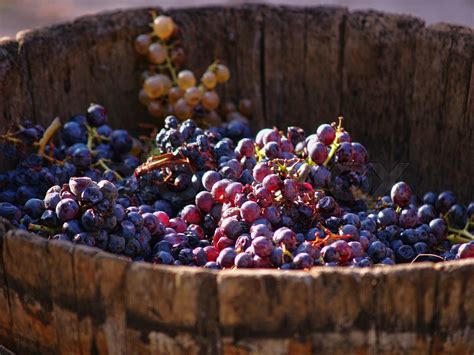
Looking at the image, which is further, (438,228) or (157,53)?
(157,53)

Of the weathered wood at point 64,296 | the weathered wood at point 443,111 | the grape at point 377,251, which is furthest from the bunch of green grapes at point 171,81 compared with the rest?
the weathered wood at point 64,296

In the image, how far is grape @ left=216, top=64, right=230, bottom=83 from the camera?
2477 mm

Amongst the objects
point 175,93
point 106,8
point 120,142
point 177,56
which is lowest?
point 120,142

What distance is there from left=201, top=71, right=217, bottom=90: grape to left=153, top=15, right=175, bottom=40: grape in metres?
0.19

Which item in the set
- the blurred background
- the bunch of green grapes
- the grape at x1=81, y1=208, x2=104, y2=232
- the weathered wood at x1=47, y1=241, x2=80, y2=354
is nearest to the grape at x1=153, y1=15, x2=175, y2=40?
the bunch of green grapes

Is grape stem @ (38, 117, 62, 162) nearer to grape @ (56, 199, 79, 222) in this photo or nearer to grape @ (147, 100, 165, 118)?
grape @ (147, 100, 165, 118)

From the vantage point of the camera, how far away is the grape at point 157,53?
8.09 ft

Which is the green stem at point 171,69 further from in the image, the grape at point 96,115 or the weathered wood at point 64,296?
the weathered wood at point 64,296

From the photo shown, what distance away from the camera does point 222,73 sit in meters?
2.48

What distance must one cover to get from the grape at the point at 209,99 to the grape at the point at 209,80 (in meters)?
0.02

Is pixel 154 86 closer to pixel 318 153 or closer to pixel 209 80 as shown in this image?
pixel 209 80

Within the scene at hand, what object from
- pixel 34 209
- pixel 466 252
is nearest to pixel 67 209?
pixel 34 209

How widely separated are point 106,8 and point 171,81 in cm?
296

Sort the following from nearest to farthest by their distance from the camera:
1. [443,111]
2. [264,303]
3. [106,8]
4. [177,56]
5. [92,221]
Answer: [264,303] → [92,221] → [443,111] → [177,56] → [106,8]
